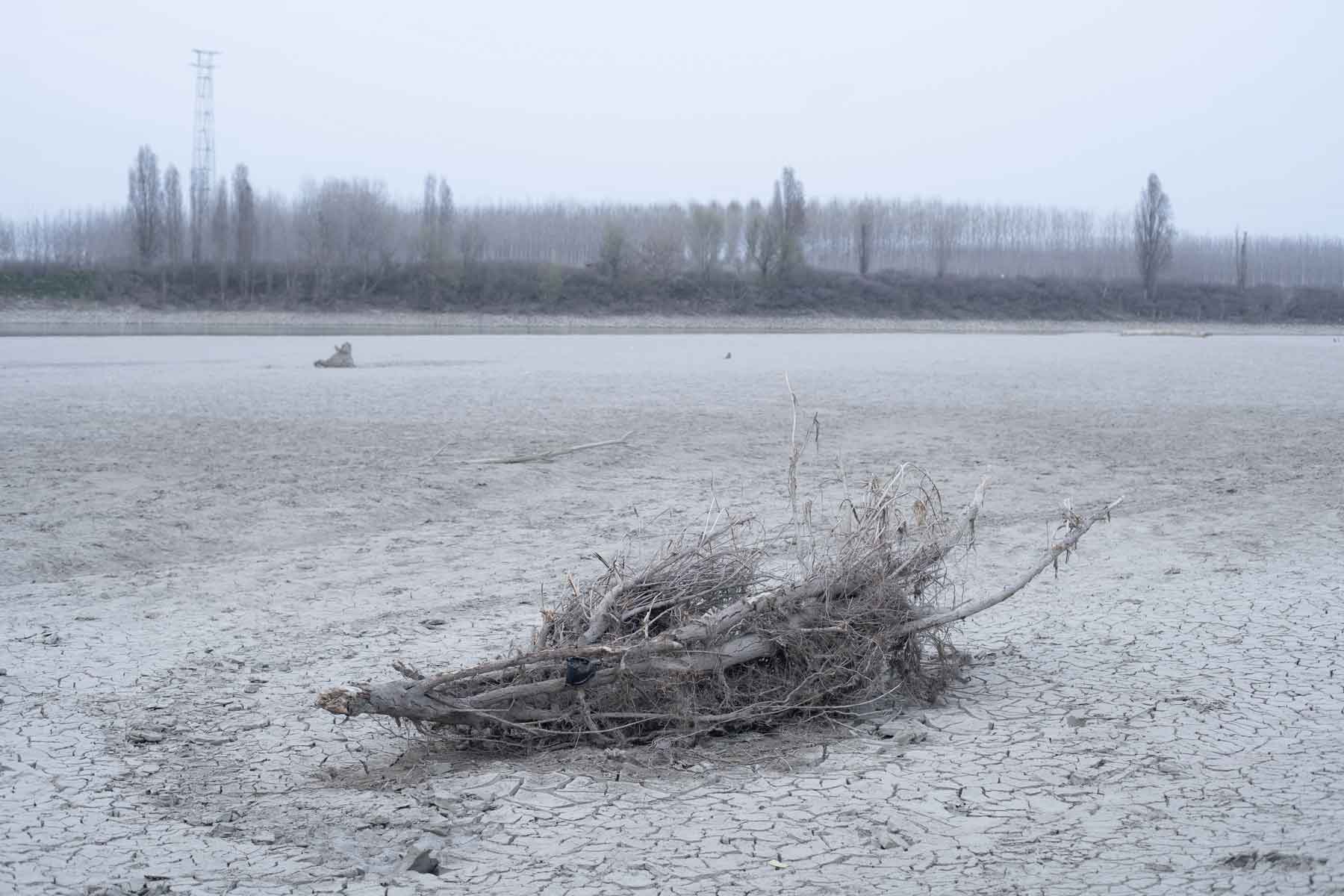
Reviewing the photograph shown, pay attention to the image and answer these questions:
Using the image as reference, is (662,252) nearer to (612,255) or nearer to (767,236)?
(612,255)

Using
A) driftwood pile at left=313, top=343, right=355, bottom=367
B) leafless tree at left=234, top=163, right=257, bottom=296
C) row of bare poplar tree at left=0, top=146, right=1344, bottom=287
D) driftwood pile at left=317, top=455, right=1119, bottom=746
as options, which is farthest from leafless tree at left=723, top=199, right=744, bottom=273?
driftwood pile at left=317, top=455, right=1119, bottom=746

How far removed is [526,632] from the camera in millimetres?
6910

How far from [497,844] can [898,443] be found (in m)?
11.0

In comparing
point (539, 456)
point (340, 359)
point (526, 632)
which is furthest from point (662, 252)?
point (526, 632)

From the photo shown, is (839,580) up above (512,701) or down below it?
above

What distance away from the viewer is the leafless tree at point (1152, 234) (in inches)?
3433

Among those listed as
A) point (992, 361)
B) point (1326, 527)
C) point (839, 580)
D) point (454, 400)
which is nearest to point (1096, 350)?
point (992, 361)

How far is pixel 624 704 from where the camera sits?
5.06 metres

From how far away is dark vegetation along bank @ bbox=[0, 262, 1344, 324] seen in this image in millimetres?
71250

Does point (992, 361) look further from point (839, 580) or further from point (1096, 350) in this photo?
point (839, 580)

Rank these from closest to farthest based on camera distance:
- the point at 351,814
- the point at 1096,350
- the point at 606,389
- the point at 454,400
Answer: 1. the point at 351,814
2. the point at 454,400
3. the point at 606,389
4. the point at 1096,350

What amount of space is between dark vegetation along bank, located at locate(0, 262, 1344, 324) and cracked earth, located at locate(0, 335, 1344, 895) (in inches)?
2310

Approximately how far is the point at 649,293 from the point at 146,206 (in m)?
33.0

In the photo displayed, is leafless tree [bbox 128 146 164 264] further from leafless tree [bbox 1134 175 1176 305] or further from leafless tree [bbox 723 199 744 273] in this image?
leafless tree [bbox 1134 175 1176 305]
